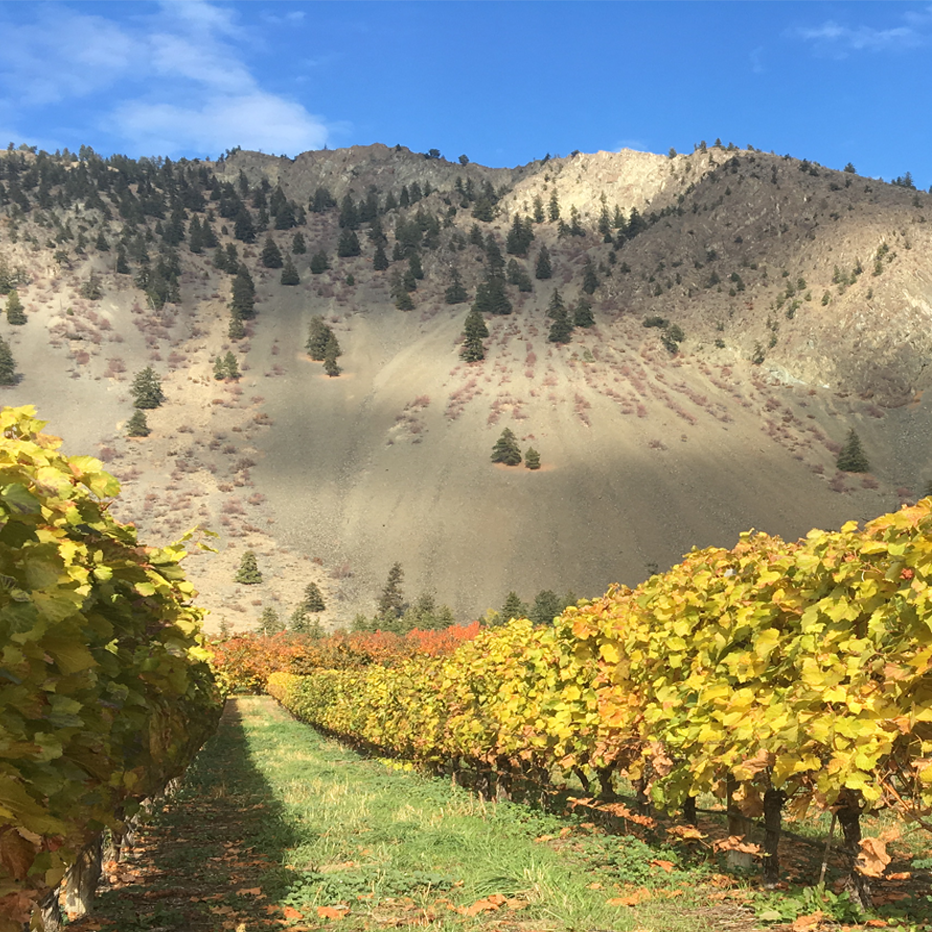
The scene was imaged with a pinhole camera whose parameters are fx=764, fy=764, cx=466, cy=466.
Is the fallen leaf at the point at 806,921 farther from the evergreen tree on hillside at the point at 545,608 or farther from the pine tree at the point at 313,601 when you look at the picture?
the pine tree at the point at 313,601

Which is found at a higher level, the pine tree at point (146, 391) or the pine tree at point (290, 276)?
the pine tree at point (290, 276)

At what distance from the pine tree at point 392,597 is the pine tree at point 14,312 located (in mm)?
66559

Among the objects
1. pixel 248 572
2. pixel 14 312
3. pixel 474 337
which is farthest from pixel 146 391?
pixel 474 337

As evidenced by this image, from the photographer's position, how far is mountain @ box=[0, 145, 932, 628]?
223 feet

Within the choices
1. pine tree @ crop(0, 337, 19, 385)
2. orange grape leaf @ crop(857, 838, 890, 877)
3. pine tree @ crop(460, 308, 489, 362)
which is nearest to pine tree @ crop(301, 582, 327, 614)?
pine tree @ crop(460, 308, 489, 362)

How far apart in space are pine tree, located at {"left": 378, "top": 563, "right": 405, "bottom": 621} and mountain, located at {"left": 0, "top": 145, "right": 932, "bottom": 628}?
6.52ft

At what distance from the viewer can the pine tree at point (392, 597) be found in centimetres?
5797

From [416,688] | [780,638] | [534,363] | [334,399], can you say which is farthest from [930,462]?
[780,638]

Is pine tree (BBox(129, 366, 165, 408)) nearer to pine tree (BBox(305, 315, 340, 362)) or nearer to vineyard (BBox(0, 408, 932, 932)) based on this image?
pine tree (BBox(305, 315, 340, 362))

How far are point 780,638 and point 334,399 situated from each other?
90277 millimetres

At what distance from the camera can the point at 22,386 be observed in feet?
284

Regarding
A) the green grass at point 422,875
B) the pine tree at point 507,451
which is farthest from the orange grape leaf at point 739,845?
the pine tree at point 507,451

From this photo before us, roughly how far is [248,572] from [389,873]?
58652mm

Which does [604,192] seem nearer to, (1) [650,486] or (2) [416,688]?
(1) [650,486]
